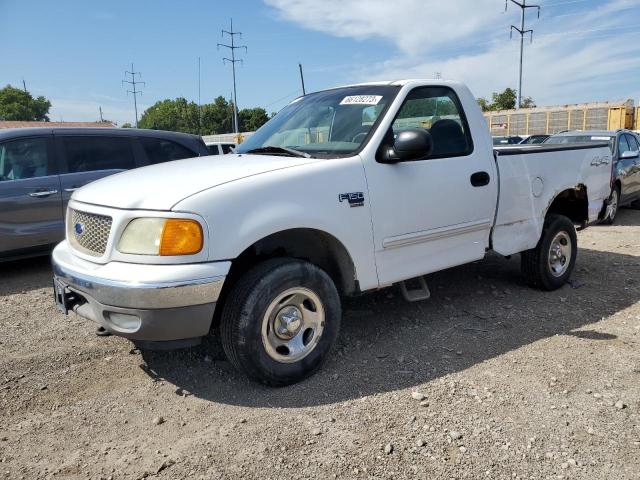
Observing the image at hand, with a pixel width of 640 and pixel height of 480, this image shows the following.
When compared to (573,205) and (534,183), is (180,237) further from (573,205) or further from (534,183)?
(573,205)

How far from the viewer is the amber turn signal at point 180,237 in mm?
2775

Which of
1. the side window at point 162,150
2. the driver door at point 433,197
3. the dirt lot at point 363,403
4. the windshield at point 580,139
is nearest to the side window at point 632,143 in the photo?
the windshield at point 580,139

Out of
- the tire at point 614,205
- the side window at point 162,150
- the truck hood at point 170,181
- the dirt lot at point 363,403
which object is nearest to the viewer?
the dirt lot at point 363,403

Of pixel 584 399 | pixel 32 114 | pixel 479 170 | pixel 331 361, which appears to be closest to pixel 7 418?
pixel 331 361

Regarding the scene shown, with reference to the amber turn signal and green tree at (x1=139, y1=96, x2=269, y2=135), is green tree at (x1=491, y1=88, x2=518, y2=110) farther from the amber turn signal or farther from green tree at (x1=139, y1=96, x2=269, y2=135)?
the amber turn signal

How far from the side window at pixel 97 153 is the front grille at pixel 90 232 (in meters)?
3.47

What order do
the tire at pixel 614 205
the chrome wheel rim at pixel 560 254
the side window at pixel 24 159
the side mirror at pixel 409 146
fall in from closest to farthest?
the side mirror at pixel 409 146 → the chrome wheel rim at pixel 560 254 → the side window at pixel 24 159 → the tire at pixel 614 205

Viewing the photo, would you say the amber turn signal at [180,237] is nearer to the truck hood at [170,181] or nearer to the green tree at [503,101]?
the truck hood at [170,181]

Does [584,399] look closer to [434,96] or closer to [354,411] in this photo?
[354,411]

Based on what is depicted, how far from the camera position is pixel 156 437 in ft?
9.12

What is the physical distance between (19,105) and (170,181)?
4038 inches

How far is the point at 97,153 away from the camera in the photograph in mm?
6719

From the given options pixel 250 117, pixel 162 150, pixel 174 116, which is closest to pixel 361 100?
pixel 162 150

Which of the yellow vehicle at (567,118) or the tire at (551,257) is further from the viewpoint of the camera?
the yellow vehicle at (567,118)
